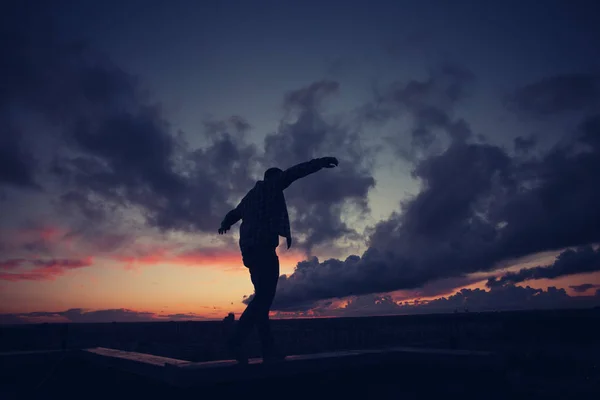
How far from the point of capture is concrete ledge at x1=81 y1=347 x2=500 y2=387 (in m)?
4.59

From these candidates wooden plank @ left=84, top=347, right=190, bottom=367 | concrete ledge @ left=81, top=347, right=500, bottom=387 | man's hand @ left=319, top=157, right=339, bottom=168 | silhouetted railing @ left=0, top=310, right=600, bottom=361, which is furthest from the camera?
silhouetted railing @ left=0, top=310, right=600, bottom=361

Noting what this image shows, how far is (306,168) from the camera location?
688 cm

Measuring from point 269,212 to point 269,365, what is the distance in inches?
104

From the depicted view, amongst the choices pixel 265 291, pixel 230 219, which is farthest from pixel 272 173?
pixel 265 291

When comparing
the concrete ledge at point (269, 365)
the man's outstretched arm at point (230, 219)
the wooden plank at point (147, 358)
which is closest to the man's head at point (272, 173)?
the man's outstretched arm at point (230, 219)

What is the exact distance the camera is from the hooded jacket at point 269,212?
700 cm

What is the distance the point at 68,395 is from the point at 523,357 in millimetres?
8512

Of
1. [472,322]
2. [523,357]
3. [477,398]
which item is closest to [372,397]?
[477,398]

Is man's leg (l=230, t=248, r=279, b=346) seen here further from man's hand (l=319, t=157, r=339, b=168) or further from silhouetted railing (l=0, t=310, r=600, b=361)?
silhouetted railing (l=0, t=310, r=600, b=361)

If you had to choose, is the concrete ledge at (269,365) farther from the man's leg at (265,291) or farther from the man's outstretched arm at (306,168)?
the man's outstretched arm at (306,168)

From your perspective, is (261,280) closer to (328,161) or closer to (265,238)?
(265,238)

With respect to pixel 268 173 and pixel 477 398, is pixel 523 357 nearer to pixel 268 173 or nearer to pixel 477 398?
pixel 477 398

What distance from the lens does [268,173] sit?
294 inches

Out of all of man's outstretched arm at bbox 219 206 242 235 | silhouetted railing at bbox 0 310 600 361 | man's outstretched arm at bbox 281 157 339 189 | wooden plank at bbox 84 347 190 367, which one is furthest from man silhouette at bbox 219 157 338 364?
silhouetted railing at bbox 0 310 600 361
